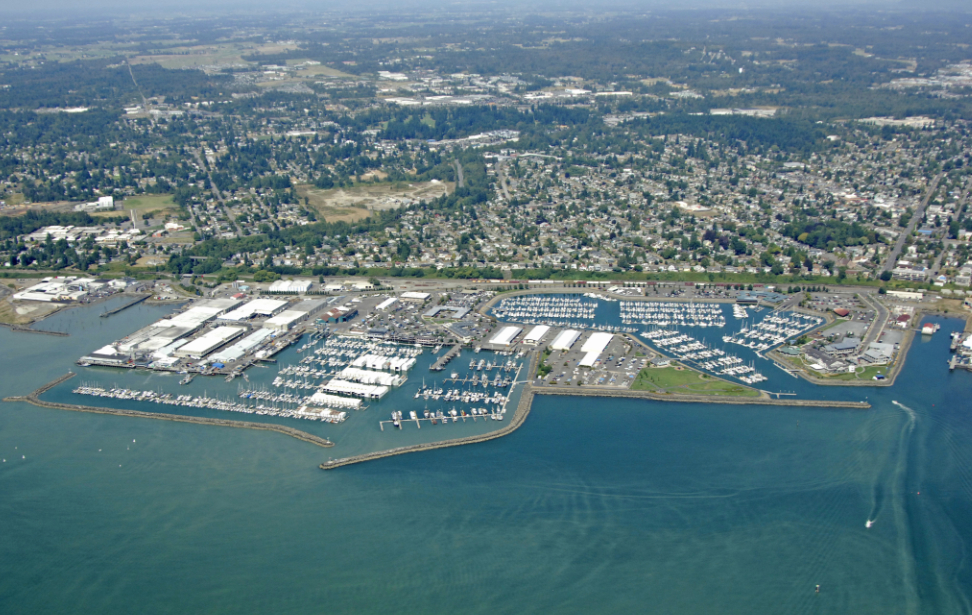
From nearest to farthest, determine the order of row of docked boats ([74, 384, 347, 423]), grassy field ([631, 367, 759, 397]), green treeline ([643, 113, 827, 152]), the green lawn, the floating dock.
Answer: row of docked boats ([74, 384, 347, 423])
grassy field ([631, 367, 759, 397])
the floating dock
the green lawn
green treeline ([643, 113, 827, 152])

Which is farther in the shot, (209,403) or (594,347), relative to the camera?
(594,347)

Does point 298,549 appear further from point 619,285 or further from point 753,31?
point 753,31

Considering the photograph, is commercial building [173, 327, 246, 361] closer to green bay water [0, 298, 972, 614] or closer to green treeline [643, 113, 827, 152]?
green bay water [0, 298, 972, 614]

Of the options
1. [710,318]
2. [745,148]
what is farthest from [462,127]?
[710,318]

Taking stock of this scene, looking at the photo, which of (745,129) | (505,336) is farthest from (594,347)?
(745,129)

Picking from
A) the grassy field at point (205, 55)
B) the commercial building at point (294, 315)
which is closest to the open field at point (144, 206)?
the commercial building at point (294, 315)

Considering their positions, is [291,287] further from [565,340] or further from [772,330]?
[772,330]

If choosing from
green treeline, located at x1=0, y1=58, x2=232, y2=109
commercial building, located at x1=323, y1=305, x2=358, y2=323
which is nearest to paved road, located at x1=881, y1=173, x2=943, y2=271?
commercial building, located at x1=323, y1=305, x2=358, y2=323
